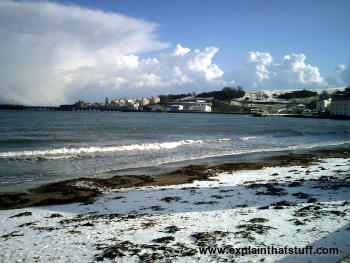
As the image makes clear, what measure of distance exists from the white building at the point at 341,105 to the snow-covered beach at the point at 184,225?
113 meters

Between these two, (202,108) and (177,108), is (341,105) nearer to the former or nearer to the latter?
(202,108)

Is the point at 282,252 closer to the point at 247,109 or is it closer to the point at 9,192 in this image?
the point at 9,192

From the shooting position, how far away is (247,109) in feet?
558

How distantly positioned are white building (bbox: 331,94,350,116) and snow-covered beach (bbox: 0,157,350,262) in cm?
11347

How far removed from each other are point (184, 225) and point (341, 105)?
122 m

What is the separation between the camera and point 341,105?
110 meters

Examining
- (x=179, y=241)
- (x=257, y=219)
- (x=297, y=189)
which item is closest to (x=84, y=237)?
(x=179, y=241)

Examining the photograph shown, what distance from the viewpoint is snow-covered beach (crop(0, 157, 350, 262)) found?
16.8 feet

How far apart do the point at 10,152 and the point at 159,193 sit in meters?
14.5

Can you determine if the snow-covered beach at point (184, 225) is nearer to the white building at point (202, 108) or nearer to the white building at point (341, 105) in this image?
the white building at point (341, 105)

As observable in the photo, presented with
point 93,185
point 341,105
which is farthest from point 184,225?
point 341,105

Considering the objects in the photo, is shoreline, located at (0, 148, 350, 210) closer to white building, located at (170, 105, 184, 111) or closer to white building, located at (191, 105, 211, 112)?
white building, located at (191, 105, 211, 112)

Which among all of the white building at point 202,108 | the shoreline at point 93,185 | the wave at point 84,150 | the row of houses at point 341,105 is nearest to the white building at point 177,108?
the white building at point 202,108

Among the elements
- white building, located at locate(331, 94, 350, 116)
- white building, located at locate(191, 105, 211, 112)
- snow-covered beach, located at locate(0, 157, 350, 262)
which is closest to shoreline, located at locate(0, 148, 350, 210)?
snow-covered beach, located at locate(0, 157, 350, 262)
